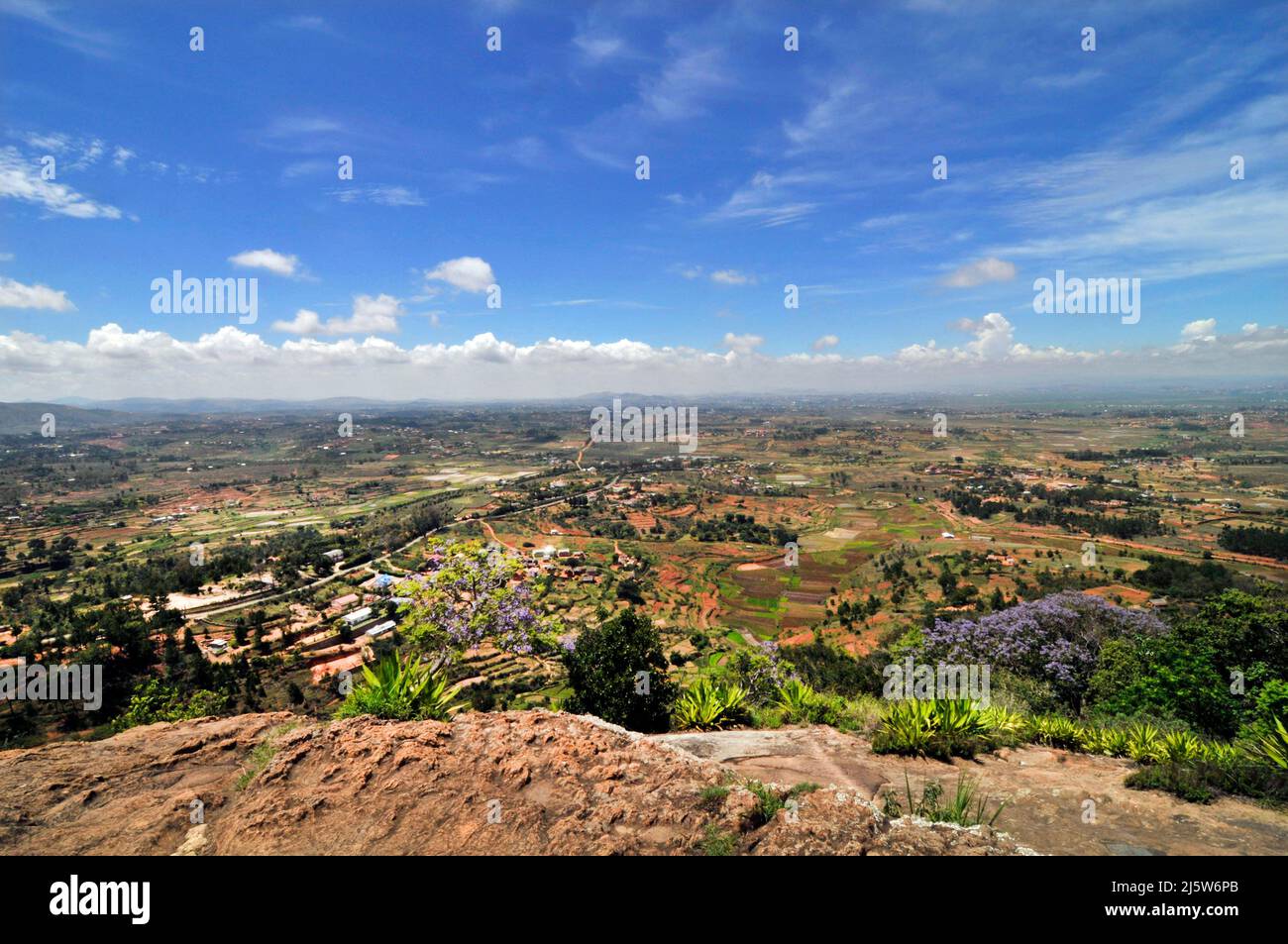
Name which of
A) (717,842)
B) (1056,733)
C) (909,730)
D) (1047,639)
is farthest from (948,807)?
(1047,639)

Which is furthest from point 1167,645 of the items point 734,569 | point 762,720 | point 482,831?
point 734,569

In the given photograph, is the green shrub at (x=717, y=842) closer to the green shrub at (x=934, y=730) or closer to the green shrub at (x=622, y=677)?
the green shrub at (x=934, y=730)

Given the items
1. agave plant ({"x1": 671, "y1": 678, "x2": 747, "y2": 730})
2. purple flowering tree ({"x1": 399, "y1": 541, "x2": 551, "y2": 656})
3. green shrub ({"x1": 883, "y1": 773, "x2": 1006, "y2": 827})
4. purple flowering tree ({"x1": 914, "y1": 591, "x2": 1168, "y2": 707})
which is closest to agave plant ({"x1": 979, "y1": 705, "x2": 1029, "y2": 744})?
green shrub ({"x1": 883, "y1": 773, "x2": 1006, "y2": 827})

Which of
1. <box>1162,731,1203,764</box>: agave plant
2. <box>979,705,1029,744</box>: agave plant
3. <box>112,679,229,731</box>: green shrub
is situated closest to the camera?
<box>1162,731,1203,764</box>: agave plant

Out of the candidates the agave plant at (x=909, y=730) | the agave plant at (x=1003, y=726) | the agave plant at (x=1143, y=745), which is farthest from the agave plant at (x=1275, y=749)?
the agave plant at (x=909, y=730)

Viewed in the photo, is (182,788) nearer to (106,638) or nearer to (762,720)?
(762,720)

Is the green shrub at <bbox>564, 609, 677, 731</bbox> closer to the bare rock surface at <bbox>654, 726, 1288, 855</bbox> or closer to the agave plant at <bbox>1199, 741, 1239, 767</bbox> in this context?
the bare rock surface at <bbox>654, 726, 1288, 855</bbox>

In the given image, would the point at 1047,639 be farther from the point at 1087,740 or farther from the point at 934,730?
the point at 934,730
